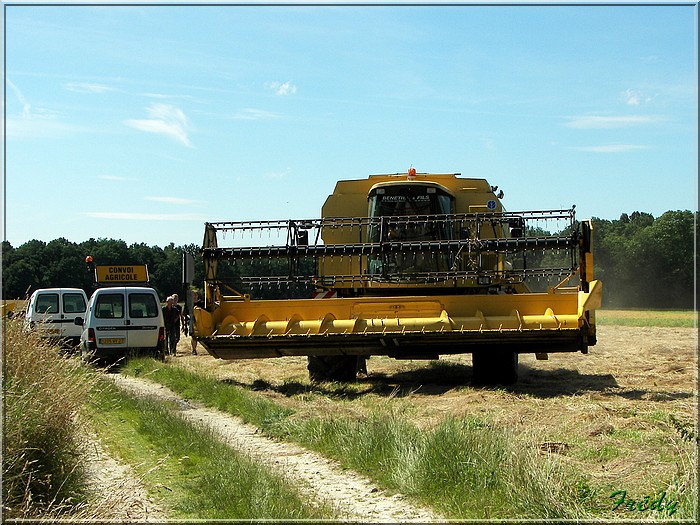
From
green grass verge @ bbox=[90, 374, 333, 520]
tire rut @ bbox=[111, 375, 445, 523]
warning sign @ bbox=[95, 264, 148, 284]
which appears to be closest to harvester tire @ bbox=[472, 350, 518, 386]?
tire rut @ bbox=[111, 375, 445, 523]

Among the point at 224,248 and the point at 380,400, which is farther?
the point at 224,248

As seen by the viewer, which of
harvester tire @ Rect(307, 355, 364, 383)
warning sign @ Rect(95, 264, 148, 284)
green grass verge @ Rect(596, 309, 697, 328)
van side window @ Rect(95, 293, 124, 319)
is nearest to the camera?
harvester tire @ Rect(307, 355, 364, 383)

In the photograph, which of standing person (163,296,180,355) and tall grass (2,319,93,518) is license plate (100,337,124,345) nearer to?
standing person (163,296,180,355)

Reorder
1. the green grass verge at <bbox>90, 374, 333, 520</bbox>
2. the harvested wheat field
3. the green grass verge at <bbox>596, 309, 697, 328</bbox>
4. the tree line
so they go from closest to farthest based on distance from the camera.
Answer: the green grass verge at <bbox>90, 374, 333, 520</bbox> → the harvested wheat field → the green grass verge at <bbox>596, 309, 697, 328</bbox> → the tree line

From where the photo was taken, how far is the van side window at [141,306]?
20344 mm

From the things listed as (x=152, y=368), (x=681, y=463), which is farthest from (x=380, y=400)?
(x=152, y=368)

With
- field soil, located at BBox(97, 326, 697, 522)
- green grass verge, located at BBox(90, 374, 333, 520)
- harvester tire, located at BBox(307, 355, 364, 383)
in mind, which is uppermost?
harvester tire, located at BBox(307, 355, 364, 383)

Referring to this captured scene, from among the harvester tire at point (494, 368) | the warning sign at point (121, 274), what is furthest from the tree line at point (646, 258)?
the harvester tire at point (494, 368)

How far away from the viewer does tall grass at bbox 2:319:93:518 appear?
5938mm

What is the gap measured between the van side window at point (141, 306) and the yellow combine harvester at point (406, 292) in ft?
21.4

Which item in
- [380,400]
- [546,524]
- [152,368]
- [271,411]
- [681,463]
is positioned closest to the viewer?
[546,524]

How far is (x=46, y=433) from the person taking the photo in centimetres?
684

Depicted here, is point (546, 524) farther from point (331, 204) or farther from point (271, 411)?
point (331, 204)

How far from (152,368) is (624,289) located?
53593mm
